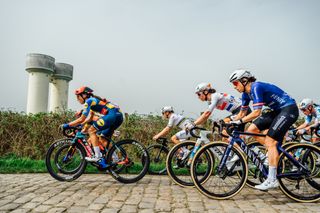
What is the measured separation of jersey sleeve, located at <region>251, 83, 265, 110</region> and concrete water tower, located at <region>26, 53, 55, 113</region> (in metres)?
15.9

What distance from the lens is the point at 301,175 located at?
452 centimetres

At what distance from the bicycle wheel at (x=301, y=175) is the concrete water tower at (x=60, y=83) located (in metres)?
17.0

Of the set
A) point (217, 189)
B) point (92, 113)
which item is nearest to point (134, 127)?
point (92, 113)

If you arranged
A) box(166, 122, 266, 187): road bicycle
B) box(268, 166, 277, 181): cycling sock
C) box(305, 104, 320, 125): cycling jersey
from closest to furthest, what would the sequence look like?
box(268, 166, 277, 181): cycling sock
box(166, 122, 266, 187): road bicycle
box(305, 104, 320, 125): cycling jersey

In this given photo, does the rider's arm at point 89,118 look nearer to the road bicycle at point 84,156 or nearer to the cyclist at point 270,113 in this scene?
the road bicycle at point 84,156

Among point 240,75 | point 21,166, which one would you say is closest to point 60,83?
point 21,166

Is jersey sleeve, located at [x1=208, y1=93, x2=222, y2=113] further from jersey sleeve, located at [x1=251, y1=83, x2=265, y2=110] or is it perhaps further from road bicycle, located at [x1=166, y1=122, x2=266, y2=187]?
jersey sleeve, located at [x1=251, y1=83, x2=265, y2=110]

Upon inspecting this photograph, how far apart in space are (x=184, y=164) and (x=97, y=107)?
236 centimetres

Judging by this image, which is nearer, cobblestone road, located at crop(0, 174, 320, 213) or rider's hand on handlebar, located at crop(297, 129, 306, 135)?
cobblestone road, located at crop(0, 174, 320, 213)

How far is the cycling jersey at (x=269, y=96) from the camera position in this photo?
4.52 meters

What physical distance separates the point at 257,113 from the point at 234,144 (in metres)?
0.76

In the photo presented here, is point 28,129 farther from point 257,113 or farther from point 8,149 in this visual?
point 257,113

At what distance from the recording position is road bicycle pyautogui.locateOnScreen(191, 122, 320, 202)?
453 cm

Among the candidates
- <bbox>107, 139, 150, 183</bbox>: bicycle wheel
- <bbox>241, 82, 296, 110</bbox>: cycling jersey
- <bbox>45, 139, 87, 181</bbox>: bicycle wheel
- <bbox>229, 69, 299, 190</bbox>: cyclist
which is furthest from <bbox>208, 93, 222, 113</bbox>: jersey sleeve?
<bbox>45, 139, 87, 181</bbox>: bicycle wheel
